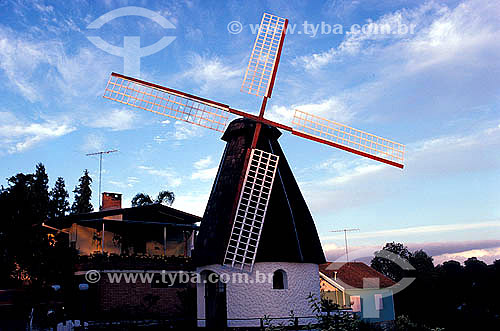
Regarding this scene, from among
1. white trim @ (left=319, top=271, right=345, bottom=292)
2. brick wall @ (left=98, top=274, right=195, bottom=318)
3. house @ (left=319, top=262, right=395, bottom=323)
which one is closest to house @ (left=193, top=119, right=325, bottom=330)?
brick wall @ (left=98, top=274, right=195, bottom=318)

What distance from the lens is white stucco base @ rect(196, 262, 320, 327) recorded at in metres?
17.6

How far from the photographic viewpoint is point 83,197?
56.3m

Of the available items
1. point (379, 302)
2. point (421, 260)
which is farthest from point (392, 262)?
point (379, 302)

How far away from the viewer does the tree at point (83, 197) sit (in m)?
55.8

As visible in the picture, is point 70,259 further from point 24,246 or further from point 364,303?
point 364,303

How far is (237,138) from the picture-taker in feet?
65.2

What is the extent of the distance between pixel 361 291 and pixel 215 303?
2467 cm

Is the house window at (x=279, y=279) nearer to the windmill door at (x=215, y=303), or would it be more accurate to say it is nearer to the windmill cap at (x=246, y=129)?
the windmill door at (x=215, y=303)

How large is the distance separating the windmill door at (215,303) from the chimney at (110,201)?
1373cm

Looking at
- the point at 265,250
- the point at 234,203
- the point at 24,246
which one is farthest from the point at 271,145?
the point at 24,246

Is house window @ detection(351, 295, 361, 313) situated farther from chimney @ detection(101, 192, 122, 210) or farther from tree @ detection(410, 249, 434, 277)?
tree @ detection(410, 249, 434, 277)

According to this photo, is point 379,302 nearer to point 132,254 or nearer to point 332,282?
point 332,282

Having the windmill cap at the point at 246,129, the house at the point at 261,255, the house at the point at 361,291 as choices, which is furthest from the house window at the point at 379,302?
the windmill cap at the point at 246,129

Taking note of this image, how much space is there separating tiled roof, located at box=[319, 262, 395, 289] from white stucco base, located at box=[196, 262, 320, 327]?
2236 centimetres
